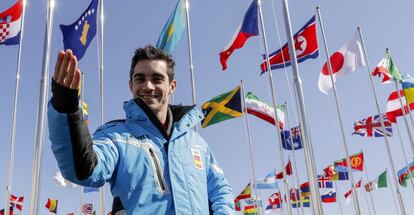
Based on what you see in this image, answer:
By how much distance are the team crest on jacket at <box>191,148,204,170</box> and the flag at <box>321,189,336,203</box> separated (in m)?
36.0

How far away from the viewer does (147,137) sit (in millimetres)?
2307

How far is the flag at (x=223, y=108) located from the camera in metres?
14.3

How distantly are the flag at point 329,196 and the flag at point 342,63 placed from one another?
24658 millimetres

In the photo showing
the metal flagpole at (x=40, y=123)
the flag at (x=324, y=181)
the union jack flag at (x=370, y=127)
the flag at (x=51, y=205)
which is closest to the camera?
the metal flagpole at (x=40, y=123)

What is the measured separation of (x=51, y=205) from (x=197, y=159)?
41.0 metres

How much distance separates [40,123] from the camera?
266 inches

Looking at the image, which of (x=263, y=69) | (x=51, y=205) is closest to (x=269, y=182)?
(x=263, y=69)

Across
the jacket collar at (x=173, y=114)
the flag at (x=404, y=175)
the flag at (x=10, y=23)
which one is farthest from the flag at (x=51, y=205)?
the jacket collar at (x=173, y=114)

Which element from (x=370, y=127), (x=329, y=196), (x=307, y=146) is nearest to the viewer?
(x=307, y=146)

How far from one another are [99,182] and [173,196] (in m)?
0.44

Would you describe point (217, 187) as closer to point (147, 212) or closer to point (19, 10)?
point (147, 212)

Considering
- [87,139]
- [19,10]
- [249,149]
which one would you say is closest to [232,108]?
[249,149]

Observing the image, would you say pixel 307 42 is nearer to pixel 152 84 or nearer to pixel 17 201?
pixel 152 84

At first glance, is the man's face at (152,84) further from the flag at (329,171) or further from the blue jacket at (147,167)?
the flag at (329,171)
